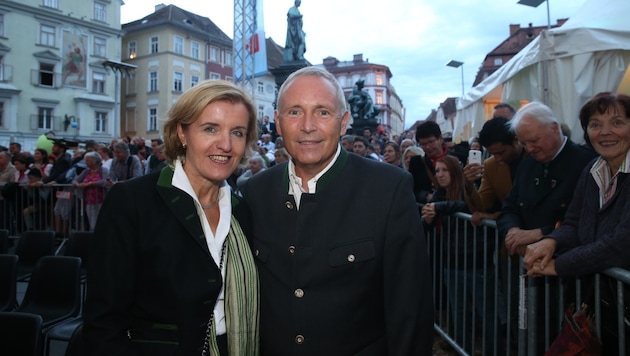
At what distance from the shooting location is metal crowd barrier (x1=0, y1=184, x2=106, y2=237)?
25.6ft

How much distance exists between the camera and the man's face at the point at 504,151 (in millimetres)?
3781

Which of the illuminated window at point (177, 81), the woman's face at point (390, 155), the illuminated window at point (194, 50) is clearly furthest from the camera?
the illuminated window at point (194, 50)

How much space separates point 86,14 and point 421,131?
40.3 metres

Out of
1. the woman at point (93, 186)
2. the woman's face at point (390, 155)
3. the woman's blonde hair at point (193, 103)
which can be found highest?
the woman's face at point (390, 155)

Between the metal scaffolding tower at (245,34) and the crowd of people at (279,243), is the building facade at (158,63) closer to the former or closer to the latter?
the metal scaffolding tower at (245,34)

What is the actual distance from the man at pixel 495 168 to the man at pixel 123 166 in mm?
6498

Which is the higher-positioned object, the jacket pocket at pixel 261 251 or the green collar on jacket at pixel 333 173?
the green collar on jacket at pixel 333 173

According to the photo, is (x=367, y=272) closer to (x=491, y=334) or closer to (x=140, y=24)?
(x=491, y=334)

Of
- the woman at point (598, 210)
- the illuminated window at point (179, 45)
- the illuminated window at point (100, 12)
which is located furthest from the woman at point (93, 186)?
the illuminated window at point (179, 45)

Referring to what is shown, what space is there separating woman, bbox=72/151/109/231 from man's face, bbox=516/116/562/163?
22.5 feet

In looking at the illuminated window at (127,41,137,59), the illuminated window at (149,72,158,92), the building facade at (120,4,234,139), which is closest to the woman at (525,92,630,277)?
the building facade at (120,4,234,139)

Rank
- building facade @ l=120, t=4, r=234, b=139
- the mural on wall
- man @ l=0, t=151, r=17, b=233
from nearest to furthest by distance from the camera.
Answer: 1. man @ l=0, t=151, r=17, b=233
2. the mural on wall
3. building facade @ l=120, t=4, r=234, b=139

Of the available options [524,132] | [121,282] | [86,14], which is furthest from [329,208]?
[86,14]

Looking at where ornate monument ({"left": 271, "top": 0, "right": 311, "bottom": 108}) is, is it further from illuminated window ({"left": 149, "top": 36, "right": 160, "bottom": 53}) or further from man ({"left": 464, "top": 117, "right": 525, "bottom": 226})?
illuminated window ({"left": 149, "top": 36, "right": 160, "bottom": 53})
